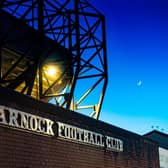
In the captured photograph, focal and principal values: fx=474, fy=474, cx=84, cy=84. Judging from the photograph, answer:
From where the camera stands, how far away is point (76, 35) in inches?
805

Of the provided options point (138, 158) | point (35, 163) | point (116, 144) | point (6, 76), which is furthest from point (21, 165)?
point (138, 158)

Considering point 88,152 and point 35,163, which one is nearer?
point 35,163

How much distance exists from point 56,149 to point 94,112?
24.5 ft

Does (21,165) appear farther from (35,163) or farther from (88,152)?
(88,152)

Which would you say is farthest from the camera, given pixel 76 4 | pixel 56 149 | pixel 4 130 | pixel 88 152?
pixel 76 4

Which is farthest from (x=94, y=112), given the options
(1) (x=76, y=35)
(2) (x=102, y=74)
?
(1) (x=76, y=35)

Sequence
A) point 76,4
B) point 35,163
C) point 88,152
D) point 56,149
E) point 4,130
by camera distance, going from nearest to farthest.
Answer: point 4,130
point 35,163
point 56,149
point 88,152
point 76,4

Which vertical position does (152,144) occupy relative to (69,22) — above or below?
below

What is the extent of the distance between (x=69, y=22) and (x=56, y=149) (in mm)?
7958

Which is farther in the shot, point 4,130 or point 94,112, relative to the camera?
point 94,112

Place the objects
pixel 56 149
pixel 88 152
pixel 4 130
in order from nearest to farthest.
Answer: pixel 4 130 < pixel 56 149 < pixel 88 152

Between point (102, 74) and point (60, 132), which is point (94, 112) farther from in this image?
point (60, 132)

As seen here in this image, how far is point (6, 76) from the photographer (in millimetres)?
18125

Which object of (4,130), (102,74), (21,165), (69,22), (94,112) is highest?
→ (69,22)
